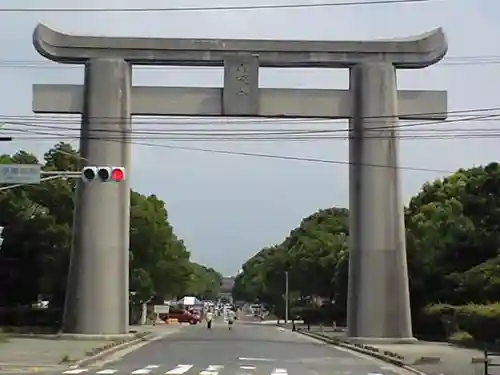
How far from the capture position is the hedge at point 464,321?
4366 centimetres

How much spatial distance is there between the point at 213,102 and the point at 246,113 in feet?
5.75

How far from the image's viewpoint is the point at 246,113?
4844cm

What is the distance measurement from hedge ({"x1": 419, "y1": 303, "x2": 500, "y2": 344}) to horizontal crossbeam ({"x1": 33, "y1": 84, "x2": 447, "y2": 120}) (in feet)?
31.3

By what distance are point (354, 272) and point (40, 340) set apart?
15.2 meters

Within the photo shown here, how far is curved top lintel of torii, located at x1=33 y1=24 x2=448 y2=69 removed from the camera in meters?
48.8

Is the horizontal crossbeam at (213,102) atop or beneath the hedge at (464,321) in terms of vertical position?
atop

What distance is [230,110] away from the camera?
159 feet

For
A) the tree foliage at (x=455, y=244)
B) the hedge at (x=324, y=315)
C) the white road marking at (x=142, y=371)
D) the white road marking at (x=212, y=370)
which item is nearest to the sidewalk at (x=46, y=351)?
the white road marking at (x=142, y=371)

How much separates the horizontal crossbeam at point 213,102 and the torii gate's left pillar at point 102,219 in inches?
35.0

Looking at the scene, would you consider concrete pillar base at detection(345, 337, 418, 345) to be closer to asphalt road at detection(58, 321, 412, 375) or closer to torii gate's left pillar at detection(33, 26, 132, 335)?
asphalt road at detection(58, 321, 412, 375)

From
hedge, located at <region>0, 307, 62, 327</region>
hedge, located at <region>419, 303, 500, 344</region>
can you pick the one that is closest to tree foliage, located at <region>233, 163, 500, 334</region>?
hedge, located at <region>419, 303, 500, 344</region>

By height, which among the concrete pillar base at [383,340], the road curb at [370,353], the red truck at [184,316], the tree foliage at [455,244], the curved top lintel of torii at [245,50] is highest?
the curved top lintel of torii at [245,50]

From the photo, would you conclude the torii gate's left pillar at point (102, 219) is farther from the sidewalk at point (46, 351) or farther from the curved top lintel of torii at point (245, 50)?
the sidewalk at point (46, 351)

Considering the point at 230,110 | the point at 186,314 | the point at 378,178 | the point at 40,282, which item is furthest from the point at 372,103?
the point at 186,314
